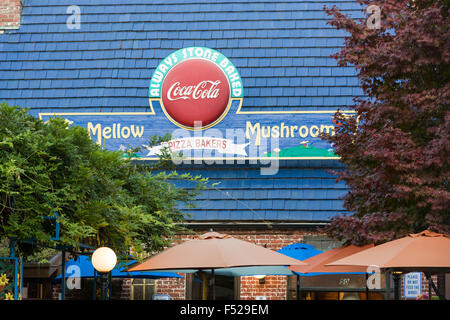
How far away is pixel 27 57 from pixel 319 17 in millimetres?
7205

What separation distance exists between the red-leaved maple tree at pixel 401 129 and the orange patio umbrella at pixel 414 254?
81 centimetres

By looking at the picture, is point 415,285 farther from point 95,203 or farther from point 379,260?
point 95,203

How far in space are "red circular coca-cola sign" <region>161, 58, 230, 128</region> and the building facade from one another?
0.02 metres

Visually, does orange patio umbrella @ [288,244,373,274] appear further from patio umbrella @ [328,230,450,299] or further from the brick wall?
the brick wall

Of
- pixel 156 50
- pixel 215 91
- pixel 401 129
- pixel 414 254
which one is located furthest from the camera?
pixel 156 50

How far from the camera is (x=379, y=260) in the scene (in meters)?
8.64

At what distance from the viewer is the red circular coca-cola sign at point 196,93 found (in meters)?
16.6

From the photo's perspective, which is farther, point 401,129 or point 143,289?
point 143,289

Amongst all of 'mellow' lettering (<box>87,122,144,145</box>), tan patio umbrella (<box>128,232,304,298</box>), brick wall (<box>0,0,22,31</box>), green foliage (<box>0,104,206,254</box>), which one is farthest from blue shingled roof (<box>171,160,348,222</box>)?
brick wall (<box>0,0,22,31</box>)

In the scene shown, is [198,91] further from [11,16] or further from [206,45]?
[11,16]

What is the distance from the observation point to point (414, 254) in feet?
28.1

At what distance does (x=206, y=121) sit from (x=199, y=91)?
74 cm

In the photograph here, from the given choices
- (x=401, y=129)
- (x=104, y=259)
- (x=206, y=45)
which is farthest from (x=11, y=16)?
(x=401, y=129)
